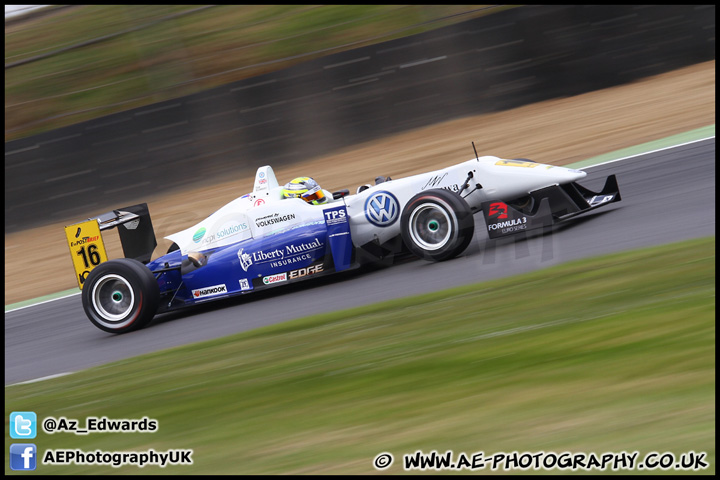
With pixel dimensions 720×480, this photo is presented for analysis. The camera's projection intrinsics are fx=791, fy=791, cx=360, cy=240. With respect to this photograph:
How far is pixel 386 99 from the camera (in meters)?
14.2

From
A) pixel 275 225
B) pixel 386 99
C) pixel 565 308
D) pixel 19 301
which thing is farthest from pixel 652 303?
pixel 386 99

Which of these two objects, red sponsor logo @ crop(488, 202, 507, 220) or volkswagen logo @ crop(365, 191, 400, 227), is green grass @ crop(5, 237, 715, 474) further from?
volkswagen logo @ crop(365, 191, 400, 227)

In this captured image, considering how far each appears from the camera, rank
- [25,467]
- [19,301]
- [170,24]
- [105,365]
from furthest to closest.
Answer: [170,24], [19,301], [105,365], [25,467]

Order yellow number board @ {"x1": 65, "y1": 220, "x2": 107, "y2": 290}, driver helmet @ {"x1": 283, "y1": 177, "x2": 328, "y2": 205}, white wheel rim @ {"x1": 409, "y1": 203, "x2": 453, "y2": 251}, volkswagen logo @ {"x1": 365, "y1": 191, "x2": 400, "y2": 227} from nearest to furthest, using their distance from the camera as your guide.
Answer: white wheel rim @ {"x1": 409, "y1": 203, "x2": 453, "y2": 251} < volkswagen logo @ {"x1": 365, "y1": 191, "x2": 400, "y2": 227} < driver helmet @ {"x1": 283, "y1": 177, "x2": 328, "y2": 205} < yellow number board @ {"x1": 65, "y1": 220, "x2": 107, "y2": 290}

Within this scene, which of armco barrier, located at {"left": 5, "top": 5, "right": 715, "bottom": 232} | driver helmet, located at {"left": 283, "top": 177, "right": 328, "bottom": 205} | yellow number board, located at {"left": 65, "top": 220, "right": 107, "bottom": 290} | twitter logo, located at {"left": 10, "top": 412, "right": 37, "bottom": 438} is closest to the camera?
twitter logo, located at {"left": 10, "top": 412, "right": 37, "bottom": 438}

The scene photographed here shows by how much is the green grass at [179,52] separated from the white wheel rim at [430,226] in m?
8.29

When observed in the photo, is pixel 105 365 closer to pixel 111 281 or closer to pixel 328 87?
pixel 111 281

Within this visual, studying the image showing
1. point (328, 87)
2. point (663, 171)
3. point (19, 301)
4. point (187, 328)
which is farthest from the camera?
point (328, 87)

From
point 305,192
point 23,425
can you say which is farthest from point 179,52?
point 23,425

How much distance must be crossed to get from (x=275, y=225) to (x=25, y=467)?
3565mm

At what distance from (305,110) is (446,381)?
33.6ft

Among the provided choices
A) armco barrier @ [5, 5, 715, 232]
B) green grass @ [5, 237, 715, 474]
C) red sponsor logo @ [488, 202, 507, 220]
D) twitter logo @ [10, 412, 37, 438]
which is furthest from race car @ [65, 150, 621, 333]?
armco barrier @ [5, 5, 715, 232]

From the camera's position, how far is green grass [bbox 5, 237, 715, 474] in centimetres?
375

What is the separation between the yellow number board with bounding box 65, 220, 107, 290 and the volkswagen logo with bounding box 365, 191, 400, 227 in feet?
9.37
